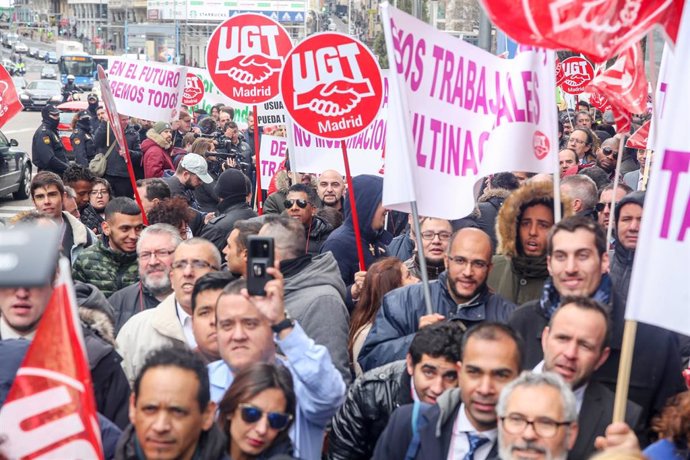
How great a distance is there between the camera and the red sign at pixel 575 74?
17578 mm

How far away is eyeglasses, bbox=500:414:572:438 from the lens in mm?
3621

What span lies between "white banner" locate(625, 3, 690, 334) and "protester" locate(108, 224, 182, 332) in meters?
3.04

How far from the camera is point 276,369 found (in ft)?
13.3

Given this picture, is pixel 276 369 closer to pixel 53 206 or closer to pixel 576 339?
pixel 576 339

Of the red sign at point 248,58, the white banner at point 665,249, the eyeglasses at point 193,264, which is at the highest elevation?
the red sign at point 248,58

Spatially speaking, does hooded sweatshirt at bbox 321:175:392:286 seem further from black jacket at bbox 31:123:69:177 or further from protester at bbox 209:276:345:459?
black jacket at bbox 31:123:69:177

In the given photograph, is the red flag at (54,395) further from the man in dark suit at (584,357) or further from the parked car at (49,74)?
the parked car at (49,74)

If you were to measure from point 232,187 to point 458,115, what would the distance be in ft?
11.8

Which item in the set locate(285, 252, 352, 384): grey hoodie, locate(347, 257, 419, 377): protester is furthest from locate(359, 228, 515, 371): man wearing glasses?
locate(347, 257, 419, 377): protester

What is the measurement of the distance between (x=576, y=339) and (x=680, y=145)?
790 mm

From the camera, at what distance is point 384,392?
4645 mm

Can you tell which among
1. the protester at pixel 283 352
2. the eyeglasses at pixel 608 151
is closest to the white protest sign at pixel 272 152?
the eyeglasses at pixel 608 151

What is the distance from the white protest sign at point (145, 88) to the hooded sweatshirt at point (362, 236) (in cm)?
448

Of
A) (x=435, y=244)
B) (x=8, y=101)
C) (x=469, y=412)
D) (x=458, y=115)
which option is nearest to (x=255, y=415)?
(x=469, y=412)
